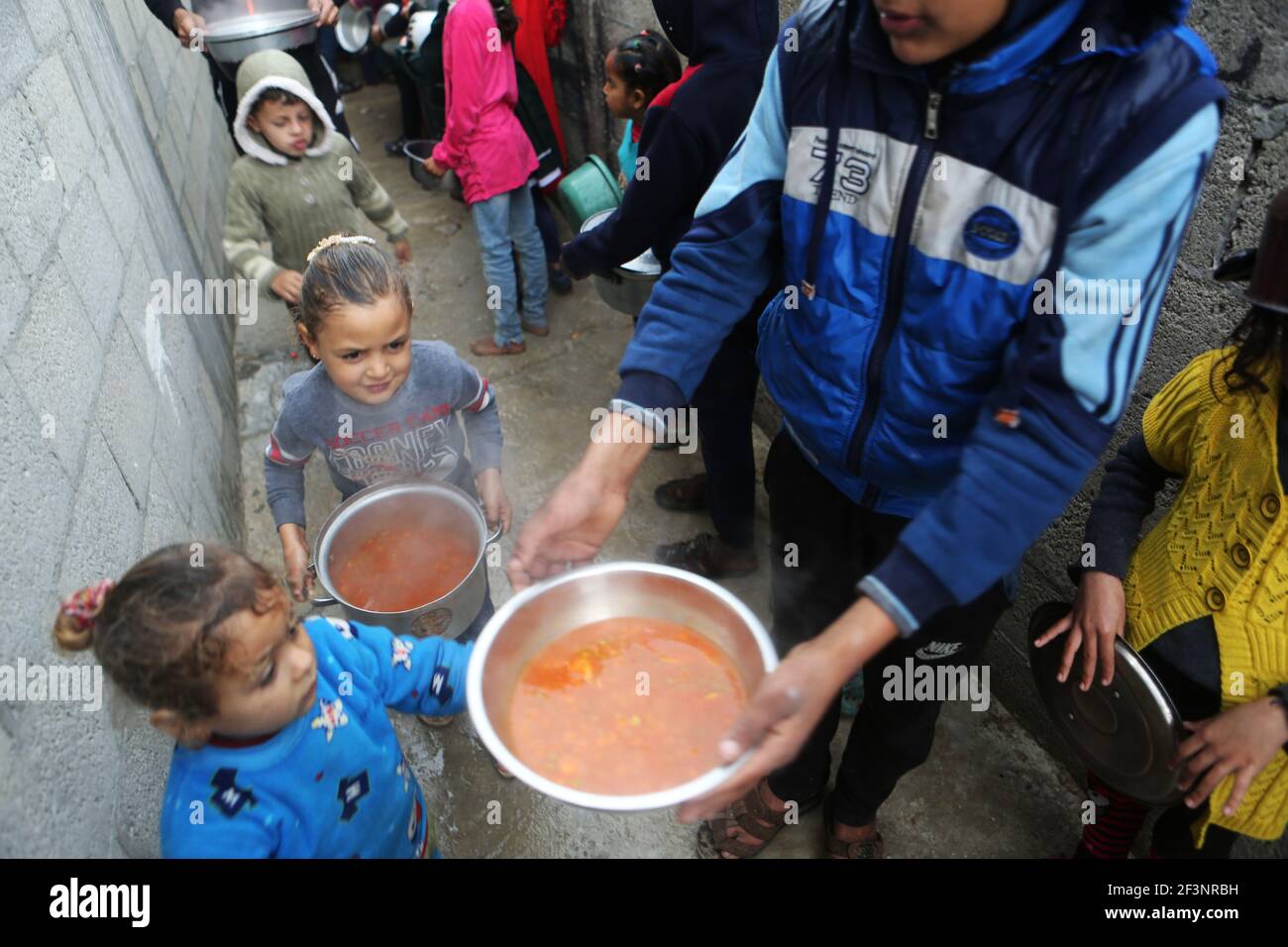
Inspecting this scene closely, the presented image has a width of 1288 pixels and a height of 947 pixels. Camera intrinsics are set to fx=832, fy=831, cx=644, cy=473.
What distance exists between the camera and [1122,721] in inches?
75.3

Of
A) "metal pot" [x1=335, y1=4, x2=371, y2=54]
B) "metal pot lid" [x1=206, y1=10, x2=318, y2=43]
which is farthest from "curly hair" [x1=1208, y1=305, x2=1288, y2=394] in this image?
"metal pot" [x1=335, y1=4, x2=371, y2=54]

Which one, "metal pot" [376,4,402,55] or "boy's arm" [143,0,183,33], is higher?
"boy's arm" [143,0,183,33]

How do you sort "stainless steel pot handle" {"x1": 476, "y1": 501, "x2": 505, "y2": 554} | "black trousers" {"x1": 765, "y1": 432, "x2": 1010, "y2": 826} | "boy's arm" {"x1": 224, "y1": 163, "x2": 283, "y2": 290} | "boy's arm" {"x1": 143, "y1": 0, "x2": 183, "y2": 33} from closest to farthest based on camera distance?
"black trousers" {"x1": 765, "y1": 432, "x2": 1010, "y2": 826}, "stainless steel pot handle" {"x1": 476, "y1": 501, "x2": 505, "y2": 554}, "boy's arm" {"x1": 224, "y1": 163, "x2": 283, "y2": 290}, "boy's arm" {"x1": 143, "y1": 0, "x2": 183, "y2": 33}

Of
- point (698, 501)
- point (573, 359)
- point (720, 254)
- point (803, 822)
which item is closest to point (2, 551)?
point (720, 254)

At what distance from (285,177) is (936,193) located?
126 inches

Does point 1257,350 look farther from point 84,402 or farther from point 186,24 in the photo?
point 186,24

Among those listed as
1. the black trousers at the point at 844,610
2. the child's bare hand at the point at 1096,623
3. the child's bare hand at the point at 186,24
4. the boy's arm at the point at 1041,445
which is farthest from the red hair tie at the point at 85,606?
the child's bare hand at the point at 186,24

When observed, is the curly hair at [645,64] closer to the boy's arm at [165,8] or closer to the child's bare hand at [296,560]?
the child's bare hand at [296,560]

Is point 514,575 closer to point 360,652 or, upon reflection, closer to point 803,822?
point 360,652

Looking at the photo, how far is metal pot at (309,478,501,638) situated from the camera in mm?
2205

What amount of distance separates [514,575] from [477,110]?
338 centimetres

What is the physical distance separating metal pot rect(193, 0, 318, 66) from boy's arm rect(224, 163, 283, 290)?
798mm

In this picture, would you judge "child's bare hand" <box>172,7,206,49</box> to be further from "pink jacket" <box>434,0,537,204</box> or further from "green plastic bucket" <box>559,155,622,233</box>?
"green plastic bucket" <box>559,155,622,233</box>

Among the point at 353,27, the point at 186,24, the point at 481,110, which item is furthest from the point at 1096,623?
the point at 353,27
